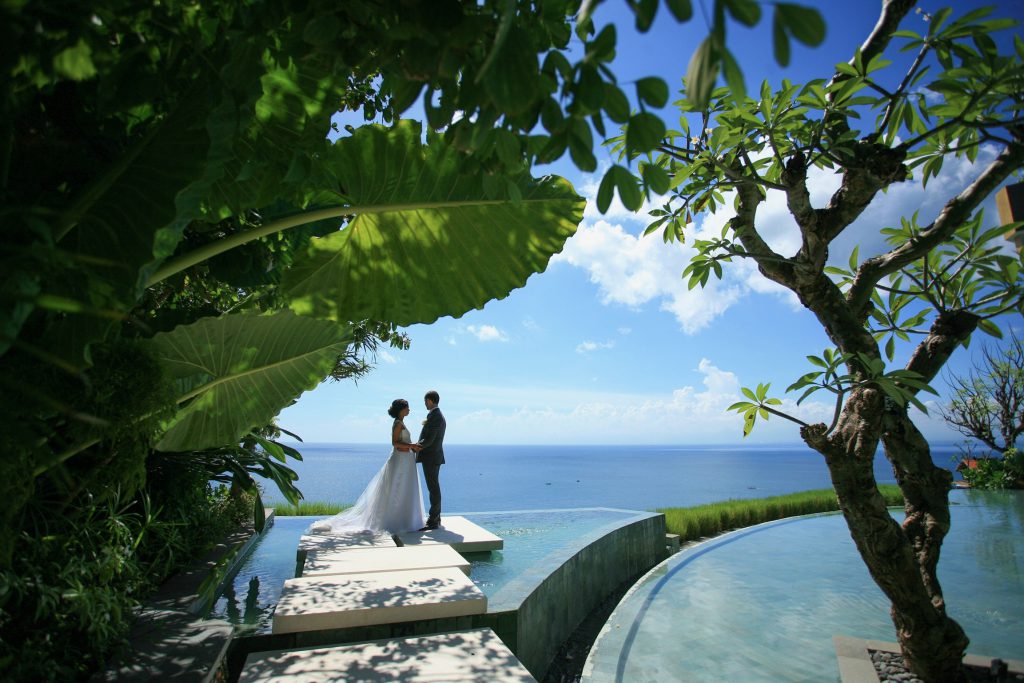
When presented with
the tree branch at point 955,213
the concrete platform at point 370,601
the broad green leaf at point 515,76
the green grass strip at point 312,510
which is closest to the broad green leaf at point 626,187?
the broad green leaf at point 515,76

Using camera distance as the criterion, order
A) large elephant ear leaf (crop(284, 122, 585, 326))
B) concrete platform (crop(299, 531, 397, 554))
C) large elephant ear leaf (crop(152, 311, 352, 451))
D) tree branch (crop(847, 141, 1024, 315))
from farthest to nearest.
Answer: concrete platform (crop(299, 531, 397, 554)), tree branch (crop(847, 141, 1024, 315)), large elephant ear leaf (crop(284, 122, 585, 326)), large elephant ear leaf (crop(152, 311, 352, 451))

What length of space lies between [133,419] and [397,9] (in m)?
0.87

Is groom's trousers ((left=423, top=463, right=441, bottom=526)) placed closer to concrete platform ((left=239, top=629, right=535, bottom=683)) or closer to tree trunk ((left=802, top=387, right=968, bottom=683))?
concrete platform ((left=239, top=629, right=535, bottom=683))

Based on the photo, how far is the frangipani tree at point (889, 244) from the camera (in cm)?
164

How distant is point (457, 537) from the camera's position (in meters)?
4.46

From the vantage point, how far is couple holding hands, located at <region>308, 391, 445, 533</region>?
5.05 metres

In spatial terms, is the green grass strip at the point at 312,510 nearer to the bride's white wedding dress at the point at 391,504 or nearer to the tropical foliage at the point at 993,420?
→ the bride's white wedding dress at the point at 391,504

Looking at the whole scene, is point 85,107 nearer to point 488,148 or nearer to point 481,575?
point 488,148

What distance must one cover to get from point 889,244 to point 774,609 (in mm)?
2514

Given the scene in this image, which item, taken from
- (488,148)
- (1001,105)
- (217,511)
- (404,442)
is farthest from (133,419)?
(404,442)

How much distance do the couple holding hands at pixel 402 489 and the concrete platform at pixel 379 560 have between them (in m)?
1.61

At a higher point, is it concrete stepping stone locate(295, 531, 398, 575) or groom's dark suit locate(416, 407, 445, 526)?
groom's dark suit locate(416, 407, 445, 526)

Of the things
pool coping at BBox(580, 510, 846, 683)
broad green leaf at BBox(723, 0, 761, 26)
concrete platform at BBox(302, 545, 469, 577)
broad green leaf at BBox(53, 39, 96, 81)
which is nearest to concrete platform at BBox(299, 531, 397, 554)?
concrete platform at BBox(302, 545, 469, 577)

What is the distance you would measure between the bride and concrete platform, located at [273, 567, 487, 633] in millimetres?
2386
